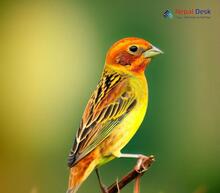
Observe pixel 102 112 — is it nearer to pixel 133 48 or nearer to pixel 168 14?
pixel 133 48

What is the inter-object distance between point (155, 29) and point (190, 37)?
8.7 inches

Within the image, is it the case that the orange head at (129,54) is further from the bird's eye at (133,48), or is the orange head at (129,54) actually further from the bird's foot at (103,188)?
the bird's foot at (103,188)

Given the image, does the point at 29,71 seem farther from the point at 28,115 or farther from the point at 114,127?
the point at 114,127

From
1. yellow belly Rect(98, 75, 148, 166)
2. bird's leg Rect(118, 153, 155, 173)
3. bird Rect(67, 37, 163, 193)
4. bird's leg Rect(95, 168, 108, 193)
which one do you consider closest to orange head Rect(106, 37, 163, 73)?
bird Rect(67, 37, 163, 193)

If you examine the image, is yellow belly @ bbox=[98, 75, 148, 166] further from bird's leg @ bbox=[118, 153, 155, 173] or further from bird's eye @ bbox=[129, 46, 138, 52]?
bird's eye @ bbox=[129, 46, 138, 52]

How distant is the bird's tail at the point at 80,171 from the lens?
8.80ft

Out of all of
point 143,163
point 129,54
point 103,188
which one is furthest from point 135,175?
point 129,54

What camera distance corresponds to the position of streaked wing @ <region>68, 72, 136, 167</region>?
2691 millimetres

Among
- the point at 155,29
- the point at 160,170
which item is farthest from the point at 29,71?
the point at 160,170

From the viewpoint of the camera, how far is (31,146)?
9.05 ft

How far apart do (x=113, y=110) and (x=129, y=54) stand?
35 centimetres

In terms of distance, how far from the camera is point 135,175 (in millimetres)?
2770

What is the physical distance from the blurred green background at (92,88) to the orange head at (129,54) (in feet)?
0.14

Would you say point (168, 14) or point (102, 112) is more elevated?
point (168, 14)
